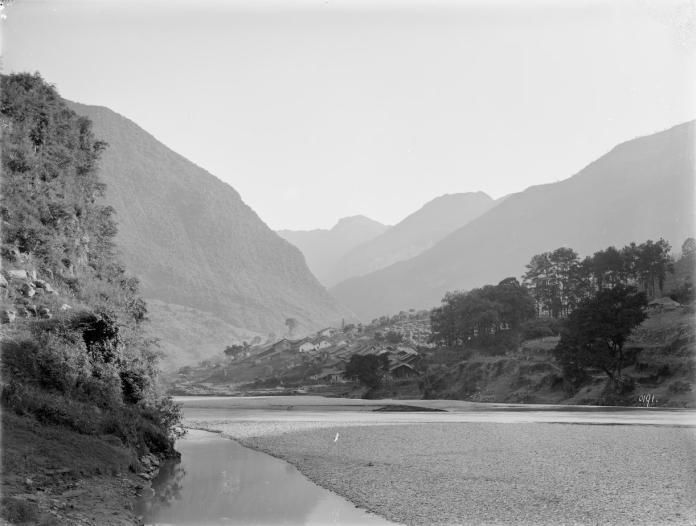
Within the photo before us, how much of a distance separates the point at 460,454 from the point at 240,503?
44.0ft

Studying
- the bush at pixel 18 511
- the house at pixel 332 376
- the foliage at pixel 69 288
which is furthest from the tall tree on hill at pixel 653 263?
the bush at pixel 18 511

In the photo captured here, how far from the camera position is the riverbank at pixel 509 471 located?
20.4 m

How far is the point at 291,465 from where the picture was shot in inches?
1344

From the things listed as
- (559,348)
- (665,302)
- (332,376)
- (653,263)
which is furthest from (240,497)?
(332,376)

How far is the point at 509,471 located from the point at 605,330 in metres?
64.4

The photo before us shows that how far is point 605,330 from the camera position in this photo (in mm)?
86562

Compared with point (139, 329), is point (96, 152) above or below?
above

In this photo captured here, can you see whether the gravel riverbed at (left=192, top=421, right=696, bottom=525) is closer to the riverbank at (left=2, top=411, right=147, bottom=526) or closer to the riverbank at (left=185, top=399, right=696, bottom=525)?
the riverbank at (left=185, top=399, right=696, bottom=525)

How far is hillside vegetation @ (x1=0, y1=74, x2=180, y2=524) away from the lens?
2200 cm

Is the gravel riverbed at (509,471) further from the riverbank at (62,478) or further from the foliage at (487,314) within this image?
the foliage at (487,314)

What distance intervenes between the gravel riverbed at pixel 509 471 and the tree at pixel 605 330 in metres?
41.4

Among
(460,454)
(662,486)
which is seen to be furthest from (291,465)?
(662,486)

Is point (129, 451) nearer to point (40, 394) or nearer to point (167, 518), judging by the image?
point (40, 394)

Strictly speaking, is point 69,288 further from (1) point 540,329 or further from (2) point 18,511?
(1) point 540,329
